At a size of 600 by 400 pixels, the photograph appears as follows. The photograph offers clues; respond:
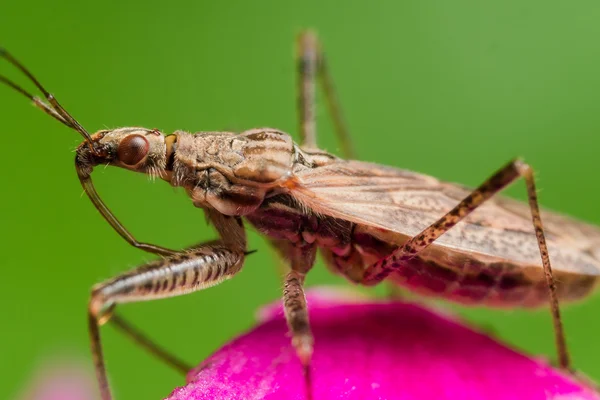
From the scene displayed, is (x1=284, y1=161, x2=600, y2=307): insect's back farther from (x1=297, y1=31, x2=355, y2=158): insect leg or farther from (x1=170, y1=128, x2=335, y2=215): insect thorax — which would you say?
(x1=297, y1=31, x2=355, y2=158): insect leg

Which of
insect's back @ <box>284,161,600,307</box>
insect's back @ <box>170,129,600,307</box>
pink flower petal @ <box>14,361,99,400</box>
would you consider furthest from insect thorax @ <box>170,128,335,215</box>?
pink flower petal @ <box>14,361,99,400</box>

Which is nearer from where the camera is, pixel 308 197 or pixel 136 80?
pixel 308 197

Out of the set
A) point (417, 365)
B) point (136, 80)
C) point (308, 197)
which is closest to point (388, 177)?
point (308, 197)

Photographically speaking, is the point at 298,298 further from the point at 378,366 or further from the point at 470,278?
the point at 470,278

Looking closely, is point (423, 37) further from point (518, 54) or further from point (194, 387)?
point (194, 387)

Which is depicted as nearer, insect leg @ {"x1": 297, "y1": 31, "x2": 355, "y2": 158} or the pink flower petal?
the pink flower petal

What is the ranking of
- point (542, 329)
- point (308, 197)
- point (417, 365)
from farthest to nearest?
point (542, 329)
point (308, 197)
point (417, 365)

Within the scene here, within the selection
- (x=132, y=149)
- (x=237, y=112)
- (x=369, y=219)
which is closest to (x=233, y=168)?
(x=132, y=149)
